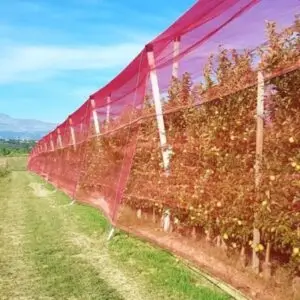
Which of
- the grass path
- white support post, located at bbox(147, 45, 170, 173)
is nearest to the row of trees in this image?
the grass path

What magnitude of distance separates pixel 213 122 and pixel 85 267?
208 centimetres

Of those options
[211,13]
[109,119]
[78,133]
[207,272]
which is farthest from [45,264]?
[78,133]

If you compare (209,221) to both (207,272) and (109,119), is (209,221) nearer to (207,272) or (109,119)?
(207,272)

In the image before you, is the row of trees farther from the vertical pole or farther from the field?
the vertical pole

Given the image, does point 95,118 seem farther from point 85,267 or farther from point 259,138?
point 259,138

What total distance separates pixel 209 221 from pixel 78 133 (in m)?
10.0

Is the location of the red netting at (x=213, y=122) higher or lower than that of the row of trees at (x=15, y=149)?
lower

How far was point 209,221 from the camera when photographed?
541 centimetres

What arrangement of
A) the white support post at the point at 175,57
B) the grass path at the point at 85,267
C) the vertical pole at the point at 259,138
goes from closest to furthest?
the vertical pole at the point at 259,138 → the grass path at the point at 85,267 → the white support post at the point at 175,57

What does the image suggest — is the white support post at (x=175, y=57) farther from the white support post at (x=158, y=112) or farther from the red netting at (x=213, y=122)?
the white support post at (x=158, y=112)

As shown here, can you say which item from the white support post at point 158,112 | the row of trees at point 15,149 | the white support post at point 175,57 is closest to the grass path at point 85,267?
the white support post at point 158,112

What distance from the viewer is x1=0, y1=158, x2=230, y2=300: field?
4859mm

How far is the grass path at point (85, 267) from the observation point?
15.9 feet

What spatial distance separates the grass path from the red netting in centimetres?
55
